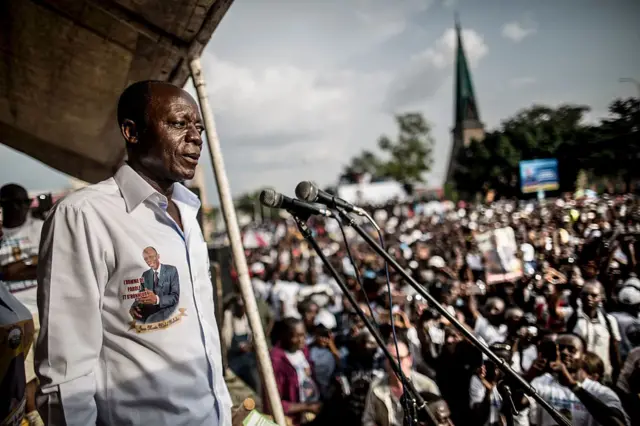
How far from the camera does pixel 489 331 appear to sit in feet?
14.4

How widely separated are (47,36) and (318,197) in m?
2.19

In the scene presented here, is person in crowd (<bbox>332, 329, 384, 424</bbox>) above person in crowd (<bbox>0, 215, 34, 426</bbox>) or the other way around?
the other way around

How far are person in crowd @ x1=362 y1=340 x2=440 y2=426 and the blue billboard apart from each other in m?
21.0

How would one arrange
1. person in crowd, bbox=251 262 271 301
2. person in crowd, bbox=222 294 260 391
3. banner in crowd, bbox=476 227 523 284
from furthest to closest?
person in crowd, bbox=251 262 271 301 < banner in crowd, bbox=476 227 523 284 < person in crowd, bbox=222 294 260 391

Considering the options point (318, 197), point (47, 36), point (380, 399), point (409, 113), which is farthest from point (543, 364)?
point (409, 113)

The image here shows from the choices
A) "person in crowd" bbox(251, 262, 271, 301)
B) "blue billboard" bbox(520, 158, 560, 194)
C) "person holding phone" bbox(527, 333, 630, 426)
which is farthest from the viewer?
"blue billboard" bbox(520, 158, 560, 194)

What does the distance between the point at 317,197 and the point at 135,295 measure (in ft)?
2.66

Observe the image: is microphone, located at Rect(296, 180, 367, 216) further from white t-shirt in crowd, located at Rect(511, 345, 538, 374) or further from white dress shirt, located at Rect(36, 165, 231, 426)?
white t-shirt in crowd, located at Rect(511, 345, 538, 374)

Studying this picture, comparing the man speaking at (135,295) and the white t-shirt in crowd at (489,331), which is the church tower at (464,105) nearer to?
the white t-shirt in crowd at (489,331)

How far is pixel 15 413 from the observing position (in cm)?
150

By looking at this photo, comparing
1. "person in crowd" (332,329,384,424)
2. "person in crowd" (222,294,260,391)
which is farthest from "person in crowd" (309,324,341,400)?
"person in crowd" (222,294,260,391)

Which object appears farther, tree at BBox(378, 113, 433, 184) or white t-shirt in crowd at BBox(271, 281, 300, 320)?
tree at BBox(378, 113, 433, 184)

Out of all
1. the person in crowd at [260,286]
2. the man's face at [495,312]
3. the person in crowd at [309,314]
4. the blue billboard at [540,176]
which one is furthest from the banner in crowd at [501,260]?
the blue billboard at [540,176]

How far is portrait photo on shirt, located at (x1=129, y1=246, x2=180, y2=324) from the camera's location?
4.25 feet
